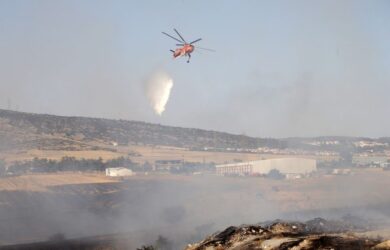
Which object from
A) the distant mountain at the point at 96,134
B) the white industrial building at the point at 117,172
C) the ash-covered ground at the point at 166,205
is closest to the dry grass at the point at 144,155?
the distant mountain at the point at 96,134

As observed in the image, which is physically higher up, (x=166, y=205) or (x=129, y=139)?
(x=129, y=139)

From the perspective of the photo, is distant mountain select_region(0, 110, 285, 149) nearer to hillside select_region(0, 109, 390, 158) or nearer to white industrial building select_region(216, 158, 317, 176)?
hillside select_region(0, 109, 390, 158)

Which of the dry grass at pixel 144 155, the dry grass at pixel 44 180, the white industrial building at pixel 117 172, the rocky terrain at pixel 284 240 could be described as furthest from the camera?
the dry grass at pixel 144 155

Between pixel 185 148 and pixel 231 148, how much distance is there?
1635cm

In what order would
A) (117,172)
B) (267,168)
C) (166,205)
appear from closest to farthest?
(166,205)
(117,172)
(267,168)

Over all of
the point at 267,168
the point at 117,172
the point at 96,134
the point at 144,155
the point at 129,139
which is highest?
the point at 96,134

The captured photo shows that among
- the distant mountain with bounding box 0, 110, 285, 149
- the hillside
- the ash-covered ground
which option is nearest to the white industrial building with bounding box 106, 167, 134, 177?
the ash-covered ground

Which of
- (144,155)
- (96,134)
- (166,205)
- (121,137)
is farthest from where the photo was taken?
(121,137)

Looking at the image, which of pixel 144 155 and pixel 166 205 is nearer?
pixel 166 205

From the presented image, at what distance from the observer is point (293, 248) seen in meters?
19.5

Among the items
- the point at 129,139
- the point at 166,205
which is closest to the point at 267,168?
the point at 166,205

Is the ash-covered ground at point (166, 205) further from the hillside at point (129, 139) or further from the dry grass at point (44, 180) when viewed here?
the hillside at point (129, 139)

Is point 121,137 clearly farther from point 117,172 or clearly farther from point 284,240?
point 284,240

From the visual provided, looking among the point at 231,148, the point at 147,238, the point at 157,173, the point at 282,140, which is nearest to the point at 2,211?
the point at 147,238
